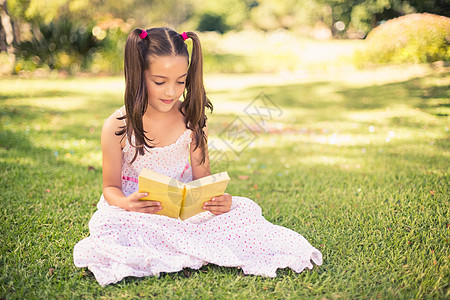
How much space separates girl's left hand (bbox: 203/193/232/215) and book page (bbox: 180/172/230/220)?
4 cm

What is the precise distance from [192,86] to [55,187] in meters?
1.76

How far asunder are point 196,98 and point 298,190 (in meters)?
1.50

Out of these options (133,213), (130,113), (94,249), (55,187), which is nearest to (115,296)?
(94,249)

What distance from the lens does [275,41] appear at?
47.0 ft

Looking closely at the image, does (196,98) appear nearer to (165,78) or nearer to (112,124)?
(165,78)

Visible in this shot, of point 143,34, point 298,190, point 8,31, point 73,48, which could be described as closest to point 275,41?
point 73,48

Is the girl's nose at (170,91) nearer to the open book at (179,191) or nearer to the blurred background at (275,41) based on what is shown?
the open book at (179,191)

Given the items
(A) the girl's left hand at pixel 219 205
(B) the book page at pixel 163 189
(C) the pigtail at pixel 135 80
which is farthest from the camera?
(A) the girl's left hand at pixel 219 205

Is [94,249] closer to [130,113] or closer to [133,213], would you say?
[133,213]

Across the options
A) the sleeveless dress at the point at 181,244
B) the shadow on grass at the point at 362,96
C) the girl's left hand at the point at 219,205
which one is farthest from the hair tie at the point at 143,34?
the shadow on grass at the point at 362,96

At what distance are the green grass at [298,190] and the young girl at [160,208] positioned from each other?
0.08 m

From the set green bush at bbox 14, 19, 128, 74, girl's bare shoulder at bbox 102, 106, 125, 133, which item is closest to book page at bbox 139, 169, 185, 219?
girl's bare shoulder at bbox 102, 106, 125, 133

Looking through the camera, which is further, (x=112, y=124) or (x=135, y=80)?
(x=112, y=124)

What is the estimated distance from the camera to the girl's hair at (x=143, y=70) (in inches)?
81.5
